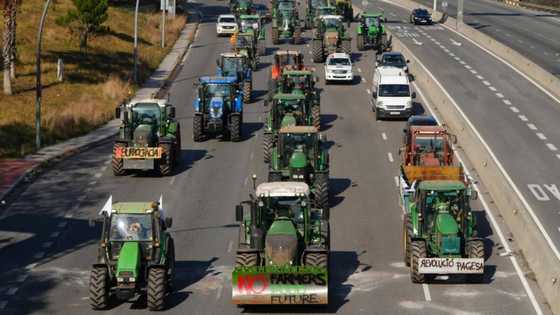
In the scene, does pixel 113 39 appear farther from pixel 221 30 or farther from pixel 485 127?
pixel 485 127

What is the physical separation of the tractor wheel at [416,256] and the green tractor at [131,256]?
22.1 feet

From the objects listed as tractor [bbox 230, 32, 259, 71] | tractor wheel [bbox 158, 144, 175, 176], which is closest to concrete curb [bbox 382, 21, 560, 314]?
tractor wheel [bbox 158, 144, 175, 176]

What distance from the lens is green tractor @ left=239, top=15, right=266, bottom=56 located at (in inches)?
3309

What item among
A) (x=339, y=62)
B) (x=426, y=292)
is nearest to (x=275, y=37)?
(x=339, y=62)

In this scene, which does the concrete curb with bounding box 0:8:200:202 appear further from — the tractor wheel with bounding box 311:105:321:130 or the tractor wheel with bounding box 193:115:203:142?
the tractor wheel with bounding box 311:105:321:130

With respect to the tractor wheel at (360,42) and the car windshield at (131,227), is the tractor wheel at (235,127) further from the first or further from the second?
the tractor wheel at (360,42)

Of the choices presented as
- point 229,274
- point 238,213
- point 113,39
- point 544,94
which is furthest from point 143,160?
point 113,39

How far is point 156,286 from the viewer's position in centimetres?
2933

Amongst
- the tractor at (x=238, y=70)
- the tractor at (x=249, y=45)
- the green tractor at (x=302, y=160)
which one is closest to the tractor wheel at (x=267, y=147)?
the green tractor at (x=302, y=160)

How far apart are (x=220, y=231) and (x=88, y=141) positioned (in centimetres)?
1793

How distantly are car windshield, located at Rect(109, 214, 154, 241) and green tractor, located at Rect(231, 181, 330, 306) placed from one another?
234cm

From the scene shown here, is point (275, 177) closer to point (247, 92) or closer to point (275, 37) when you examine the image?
point (247, 92)

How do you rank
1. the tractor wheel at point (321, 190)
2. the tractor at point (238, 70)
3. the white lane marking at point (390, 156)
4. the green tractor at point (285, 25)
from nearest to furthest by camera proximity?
1. the tractor wheel at point (321, 190)
2. the white lane marking at point (390, 156)
3. the tractor at point (238, 70)
4. the green tractor at point (285, 25)

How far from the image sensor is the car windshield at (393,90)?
6038cm
